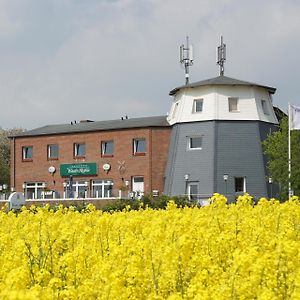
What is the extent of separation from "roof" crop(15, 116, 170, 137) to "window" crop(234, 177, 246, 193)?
22.9 feet

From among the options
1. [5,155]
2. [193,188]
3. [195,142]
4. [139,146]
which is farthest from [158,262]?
[5,155]

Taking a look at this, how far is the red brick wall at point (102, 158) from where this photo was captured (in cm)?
5353

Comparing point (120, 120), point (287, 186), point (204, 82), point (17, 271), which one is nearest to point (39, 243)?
point (17, 271)

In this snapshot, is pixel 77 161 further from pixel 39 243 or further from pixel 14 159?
pixel 39 243

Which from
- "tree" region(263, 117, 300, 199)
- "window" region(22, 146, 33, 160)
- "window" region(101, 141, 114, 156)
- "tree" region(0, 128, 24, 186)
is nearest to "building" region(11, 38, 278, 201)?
"window" region(101, 141, 114, 156)

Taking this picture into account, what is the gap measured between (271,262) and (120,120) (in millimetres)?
53106

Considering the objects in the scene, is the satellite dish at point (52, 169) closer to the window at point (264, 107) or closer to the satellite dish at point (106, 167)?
the satellite dish at point (106, 167)

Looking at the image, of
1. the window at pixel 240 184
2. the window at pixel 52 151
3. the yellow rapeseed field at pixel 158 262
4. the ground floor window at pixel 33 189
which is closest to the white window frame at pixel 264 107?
the window at pixel 240 184

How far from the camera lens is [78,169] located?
186 ft

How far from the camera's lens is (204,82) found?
5425 centimetres

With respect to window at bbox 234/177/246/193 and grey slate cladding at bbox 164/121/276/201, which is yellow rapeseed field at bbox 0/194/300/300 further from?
window at bbox 234/177/246/193

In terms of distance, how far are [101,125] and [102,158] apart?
358 centimetres

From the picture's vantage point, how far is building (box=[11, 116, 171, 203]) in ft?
176

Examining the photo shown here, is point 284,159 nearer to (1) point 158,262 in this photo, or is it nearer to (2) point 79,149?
(2) point 79,149
